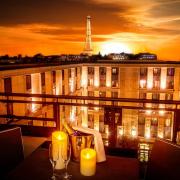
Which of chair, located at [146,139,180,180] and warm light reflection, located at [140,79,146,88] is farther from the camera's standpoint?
warm light reflection, located at [140,79,146,88]

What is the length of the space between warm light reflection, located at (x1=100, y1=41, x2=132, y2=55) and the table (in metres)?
38.2

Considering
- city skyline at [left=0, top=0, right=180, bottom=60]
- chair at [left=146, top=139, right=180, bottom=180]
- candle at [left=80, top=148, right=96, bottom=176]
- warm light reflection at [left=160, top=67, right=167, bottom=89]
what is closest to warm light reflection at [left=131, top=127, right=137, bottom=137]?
warm light reflection at [left=160, top=67, right=167, bottom=89]

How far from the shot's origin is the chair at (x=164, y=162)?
5.78ft

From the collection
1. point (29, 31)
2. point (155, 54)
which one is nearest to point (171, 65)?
point (155, 54)

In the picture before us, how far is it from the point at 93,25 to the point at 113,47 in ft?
39.0

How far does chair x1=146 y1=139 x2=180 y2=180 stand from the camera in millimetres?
1763

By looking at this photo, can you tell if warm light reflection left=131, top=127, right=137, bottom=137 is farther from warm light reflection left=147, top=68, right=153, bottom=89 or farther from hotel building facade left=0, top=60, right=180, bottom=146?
warm light reflection left=147, top=68, right=153, bottom=89

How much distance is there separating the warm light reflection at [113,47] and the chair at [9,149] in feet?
124

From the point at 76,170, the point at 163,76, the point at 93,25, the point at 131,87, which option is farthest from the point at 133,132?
the point at 76,170

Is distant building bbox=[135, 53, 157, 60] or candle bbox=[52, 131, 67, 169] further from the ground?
distant building bbox=[135, 53, 157, 60]

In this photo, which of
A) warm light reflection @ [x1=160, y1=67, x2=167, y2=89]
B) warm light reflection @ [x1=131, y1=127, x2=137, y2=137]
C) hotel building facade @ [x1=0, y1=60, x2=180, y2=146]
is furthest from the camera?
warm light reflection @ [x1=160, y1=67, x2=167, y2=89]

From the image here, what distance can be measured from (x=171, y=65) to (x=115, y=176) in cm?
2479

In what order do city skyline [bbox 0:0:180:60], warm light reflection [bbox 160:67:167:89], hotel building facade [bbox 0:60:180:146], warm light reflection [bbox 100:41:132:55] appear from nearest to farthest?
1. city skyline [bbox 0:0:180:60]
2. hotel building facade [bbox 0:60:180:146]
3. warm light reflection [bbox 160:67:167:89]
4. warm light reflection [bbox 100:41:132:55]

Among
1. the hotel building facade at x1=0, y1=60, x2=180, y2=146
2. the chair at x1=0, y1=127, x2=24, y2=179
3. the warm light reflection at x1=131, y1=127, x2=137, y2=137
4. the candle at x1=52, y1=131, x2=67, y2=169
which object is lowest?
the warm light reflection at x1=131, y1=127, x2=137, y2=137
